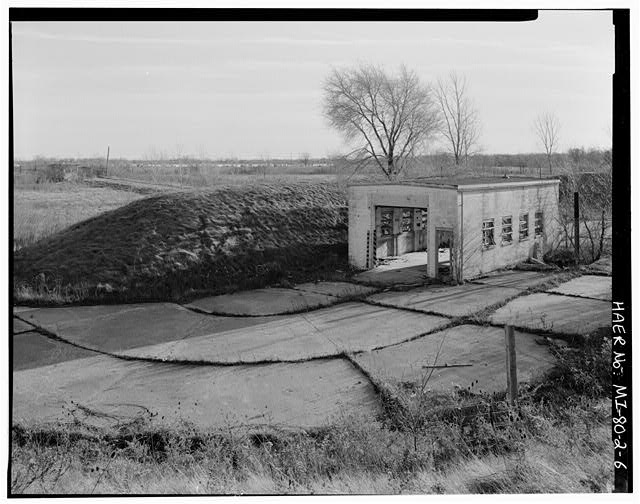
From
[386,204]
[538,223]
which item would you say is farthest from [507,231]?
[386,204]

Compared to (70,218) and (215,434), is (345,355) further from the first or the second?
(70,218)

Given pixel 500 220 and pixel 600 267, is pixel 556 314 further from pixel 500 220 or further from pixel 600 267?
pixel 600 267

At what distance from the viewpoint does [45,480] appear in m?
5.80

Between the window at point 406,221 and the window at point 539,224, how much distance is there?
3.73m

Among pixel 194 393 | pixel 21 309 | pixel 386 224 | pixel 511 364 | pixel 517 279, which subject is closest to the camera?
pixel 511 364

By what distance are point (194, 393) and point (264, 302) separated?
18.8 feet

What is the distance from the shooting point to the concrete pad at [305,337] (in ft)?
35.8

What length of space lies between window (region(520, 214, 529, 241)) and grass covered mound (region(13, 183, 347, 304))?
16.7 feet

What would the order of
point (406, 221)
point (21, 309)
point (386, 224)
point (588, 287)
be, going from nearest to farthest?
point (21, 309)
point (588, 287)
point (386, 224)
point (406, 221)

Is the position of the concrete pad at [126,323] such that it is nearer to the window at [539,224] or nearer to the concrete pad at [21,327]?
the concrete pad at [21,327]

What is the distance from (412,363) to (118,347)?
17.0 feet

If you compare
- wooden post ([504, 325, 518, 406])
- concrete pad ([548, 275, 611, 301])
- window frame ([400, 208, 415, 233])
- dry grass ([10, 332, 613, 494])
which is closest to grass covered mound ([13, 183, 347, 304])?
window frame ([400, 208, 415, 233])

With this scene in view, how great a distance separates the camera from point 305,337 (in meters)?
11.8

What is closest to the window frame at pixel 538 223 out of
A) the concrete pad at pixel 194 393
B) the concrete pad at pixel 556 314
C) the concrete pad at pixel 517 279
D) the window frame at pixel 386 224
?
the concrete pad at pixel 517 279
